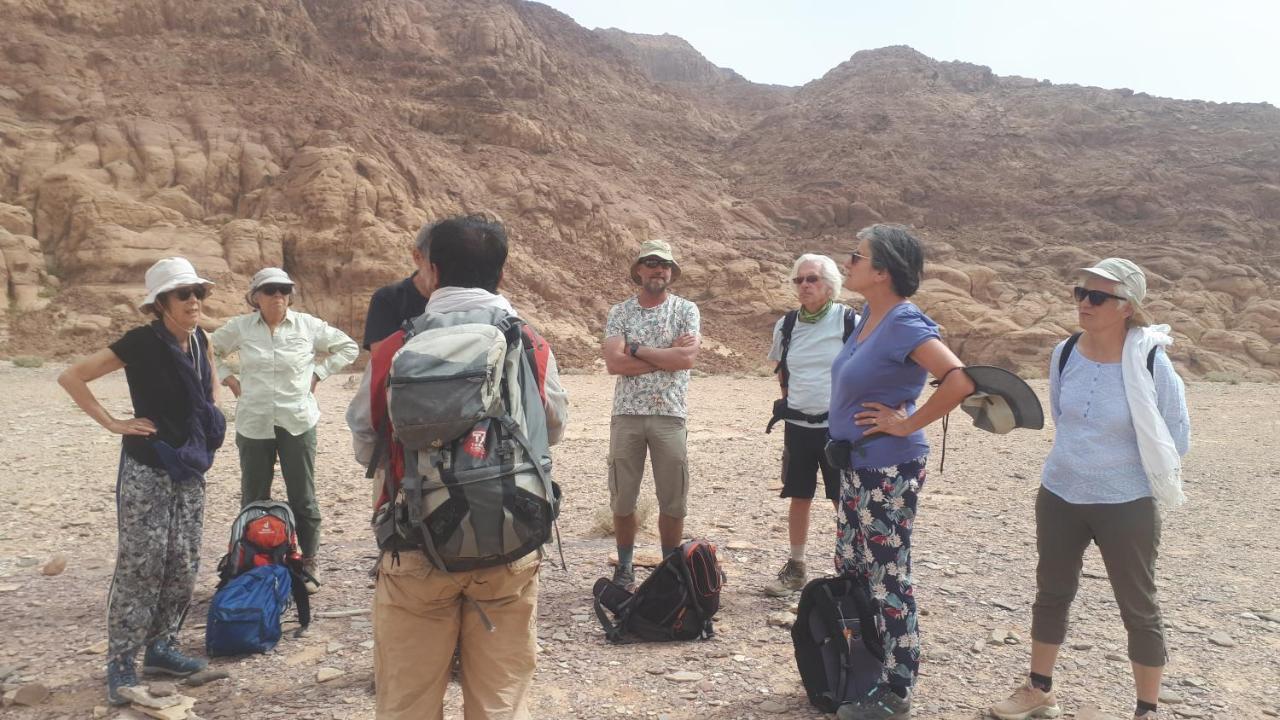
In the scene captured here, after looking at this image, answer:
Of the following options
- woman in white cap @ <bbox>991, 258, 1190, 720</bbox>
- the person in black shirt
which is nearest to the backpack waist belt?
woman in white cap @ <bbox>991, 258, 1190, 720</bbox>

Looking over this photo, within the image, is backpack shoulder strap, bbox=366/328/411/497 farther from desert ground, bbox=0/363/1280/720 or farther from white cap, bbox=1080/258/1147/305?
white cap, bbox=1080/258/1147/305

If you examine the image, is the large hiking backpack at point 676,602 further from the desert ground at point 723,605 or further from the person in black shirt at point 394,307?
the person in black shirt at point 394,307

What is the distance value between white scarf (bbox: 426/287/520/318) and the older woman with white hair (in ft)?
8.35

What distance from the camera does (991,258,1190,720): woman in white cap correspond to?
309cm

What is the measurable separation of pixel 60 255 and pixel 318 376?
2217 cm

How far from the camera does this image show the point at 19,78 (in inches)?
1036

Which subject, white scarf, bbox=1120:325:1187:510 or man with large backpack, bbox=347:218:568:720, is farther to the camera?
white scarf, bbox=1120:325:1187:510

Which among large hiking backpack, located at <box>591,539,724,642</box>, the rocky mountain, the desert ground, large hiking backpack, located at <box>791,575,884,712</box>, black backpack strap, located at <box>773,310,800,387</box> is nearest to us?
large hiking backpack, located at <box>791,575,884,712</box>

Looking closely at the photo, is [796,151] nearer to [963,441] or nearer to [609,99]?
[609,99]

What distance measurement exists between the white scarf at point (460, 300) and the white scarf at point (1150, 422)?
247 centimetres

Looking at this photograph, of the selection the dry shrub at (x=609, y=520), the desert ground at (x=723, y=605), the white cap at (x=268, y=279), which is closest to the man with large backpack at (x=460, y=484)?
the desert ground at (x=723, y=605)

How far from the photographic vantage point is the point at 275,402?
4.80 meters

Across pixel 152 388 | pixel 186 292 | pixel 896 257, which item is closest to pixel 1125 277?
pixel 896 257

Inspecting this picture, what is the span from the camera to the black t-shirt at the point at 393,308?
381 centimetres
